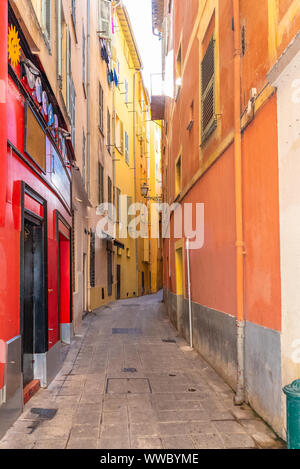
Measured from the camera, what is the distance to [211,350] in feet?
25.8

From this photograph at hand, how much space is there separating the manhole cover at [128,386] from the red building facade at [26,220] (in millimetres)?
963

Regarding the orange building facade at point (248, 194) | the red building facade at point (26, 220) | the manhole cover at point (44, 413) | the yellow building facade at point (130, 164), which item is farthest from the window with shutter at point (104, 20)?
the manhole cover at point (44, 413)

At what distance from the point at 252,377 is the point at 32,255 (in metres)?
3.53

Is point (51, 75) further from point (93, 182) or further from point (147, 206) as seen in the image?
point (147, 206)

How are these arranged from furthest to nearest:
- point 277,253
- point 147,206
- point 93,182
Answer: point 147,206, point 93,182, point 277,253

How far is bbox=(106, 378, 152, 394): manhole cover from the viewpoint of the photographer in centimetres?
644

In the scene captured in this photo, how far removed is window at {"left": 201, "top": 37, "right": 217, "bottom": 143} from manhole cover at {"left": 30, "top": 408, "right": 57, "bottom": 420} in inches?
202

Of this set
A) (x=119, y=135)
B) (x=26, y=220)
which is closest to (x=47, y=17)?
(x=26, y=220)

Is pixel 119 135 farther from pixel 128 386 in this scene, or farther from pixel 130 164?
pixel 128 386

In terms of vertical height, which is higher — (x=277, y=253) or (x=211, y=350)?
(x=277, y=253)

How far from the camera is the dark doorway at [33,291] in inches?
257

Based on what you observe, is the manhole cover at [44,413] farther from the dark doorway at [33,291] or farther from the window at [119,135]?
the window at [119,135]
